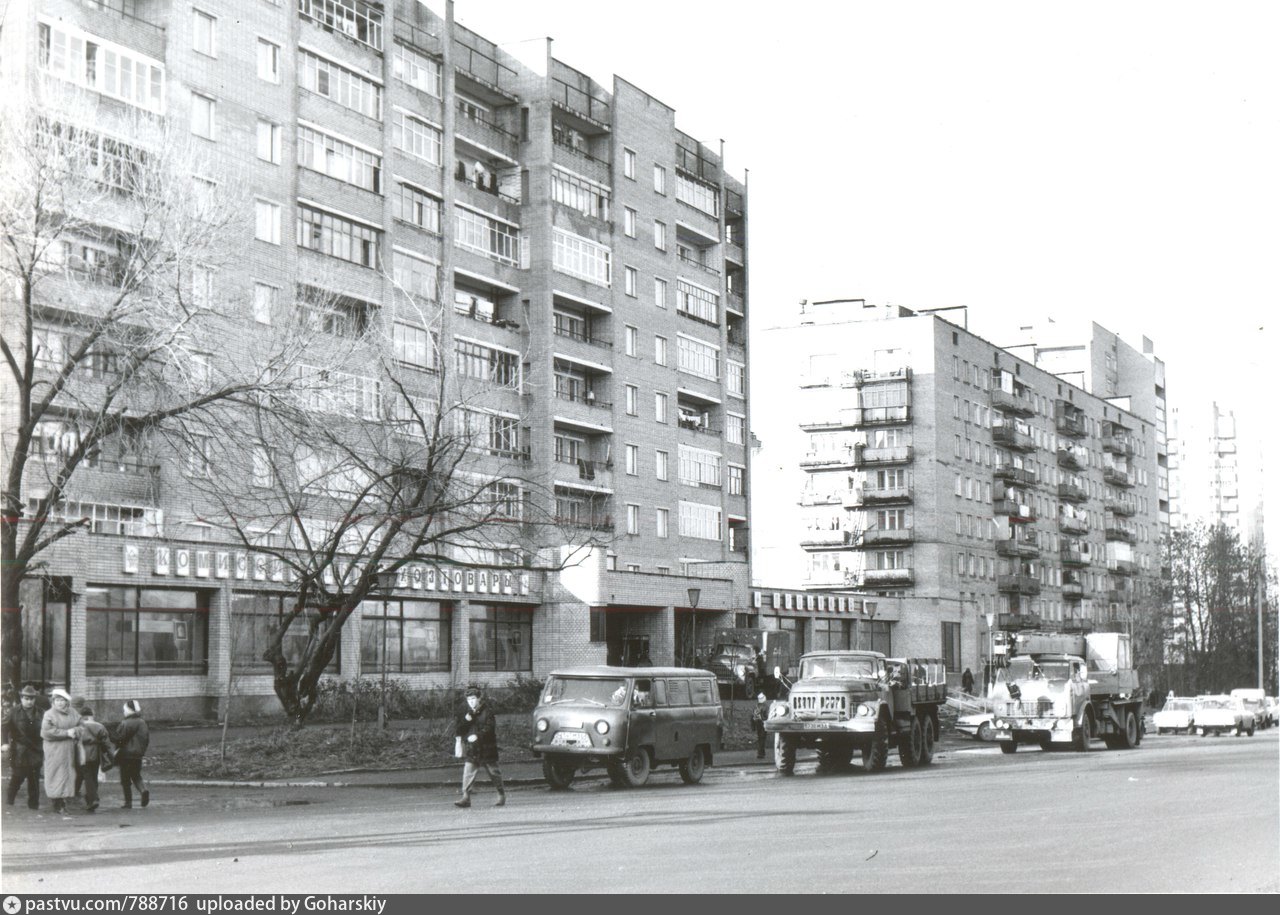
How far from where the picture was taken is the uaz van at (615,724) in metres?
25.6

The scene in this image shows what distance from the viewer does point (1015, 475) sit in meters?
108

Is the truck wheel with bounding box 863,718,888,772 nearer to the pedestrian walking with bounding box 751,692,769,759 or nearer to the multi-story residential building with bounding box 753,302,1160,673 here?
the pedestrian walking with bounding box 751,692,769,759

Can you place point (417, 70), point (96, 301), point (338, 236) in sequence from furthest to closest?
point (417, 70)
point (338, 236)
point (96, 301)

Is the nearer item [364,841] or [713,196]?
[364,841]

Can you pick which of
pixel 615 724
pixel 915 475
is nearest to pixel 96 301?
pixel 615 724

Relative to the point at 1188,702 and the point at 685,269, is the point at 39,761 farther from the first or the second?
Result: the point at 685,269

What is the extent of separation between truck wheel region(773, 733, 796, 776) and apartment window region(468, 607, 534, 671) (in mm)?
28570

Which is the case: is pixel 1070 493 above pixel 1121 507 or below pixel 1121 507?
above

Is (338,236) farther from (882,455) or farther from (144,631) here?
(882,455)

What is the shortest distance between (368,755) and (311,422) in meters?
6.69

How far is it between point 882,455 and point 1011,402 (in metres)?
16.0

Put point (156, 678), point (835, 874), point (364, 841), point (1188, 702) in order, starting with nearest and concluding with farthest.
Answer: point (835, 874) → point (364, 841) → point (156, 678) → point (1188, 702)

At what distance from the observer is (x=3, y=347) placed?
2486cm

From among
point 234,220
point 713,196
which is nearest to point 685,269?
point 713,196
